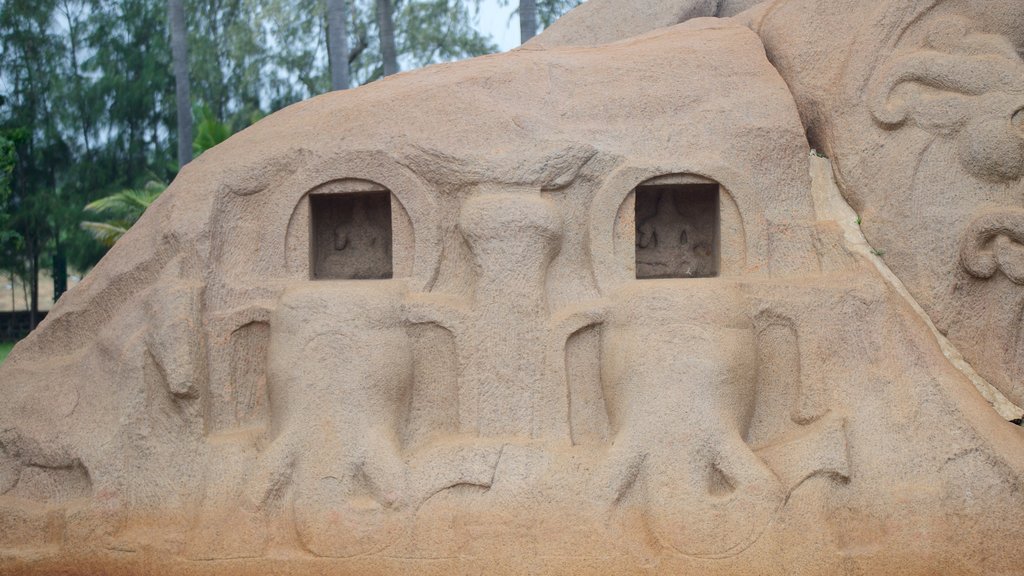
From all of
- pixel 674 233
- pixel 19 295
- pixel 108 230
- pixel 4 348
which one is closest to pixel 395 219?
pixel 674 233

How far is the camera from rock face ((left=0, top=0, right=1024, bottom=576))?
4406 mm

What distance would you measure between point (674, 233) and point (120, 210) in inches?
465

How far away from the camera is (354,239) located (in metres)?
5.48

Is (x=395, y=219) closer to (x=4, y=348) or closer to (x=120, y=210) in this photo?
(x=120, y=210)

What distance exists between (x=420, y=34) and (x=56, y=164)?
787cm

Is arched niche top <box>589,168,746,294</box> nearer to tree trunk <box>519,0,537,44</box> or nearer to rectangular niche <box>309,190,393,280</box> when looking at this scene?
rectangular niche <box>309,190,393,280</box>

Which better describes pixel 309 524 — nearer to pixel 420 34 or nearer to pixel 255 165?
pixel 255 165

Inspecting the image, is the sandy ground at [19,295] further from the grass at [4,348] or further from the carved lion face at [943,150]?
the carved lion face at [943,150]

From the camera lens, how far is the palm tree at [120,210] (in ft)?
41.7

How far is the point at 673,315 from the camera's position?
4.57m

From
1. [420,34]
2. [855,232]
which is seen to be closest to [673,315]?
[855,232]

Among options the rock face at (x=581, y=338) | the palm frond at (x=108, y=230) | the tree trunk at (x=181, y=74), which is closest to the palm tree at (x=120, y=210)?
the palm frond at (x=108, y=230)

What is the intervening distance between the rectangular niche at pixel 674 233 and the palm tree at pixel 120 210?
8.55 m

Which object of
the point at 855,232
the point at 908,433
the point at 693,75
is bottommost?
the point at 908,433
